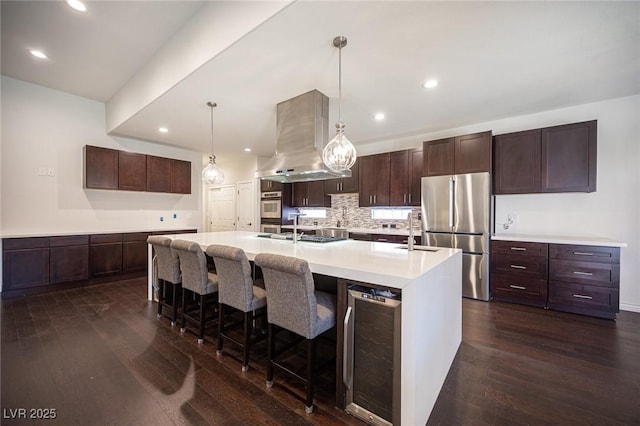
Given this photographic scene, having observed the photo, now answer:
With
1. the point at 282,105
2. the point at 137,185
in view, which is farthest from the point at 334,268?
the point at 137,185

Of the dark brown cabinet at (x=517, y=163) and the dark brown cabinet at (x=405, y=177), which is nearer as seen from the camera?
the dark brown cabinet at (x=517, y=163)

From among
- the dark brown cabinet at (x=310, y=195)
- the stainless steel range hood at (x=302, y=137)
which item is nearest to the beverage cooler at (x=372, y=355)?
the stainless steel range hood at (x=302, y=137)

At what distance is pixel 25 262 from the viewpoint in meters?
3.61

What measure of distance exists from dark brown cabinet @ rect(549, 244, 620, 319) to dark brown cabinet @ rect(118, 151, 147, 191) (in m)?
6.66

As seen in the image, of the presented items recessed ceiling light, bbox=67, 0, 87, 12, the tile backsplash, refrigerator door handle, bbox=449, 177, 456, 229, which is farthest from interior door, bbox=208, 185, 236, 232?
refrigerator door handle, bbox=449, 177, 456, 229

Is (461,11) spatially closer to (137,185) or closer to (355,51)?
(355,51)

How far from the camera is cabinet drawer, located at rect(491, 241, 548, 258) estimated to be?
326 cm

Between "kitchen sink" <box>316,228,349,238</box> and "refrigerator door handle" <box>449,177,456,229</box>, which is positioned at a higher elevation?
"refrigerator door handle" <box>449,177,456,229</box>

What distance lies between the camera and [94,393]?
1.72 meters

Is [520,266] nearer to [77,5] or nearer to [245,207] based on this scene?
[77,5]

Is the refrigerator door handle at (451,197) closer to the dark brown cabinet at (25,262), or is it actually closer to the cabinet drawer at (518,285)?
the cabinet drawer at (518,285)

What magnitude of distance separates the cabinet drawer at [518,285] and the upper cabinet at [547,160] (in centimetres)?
121

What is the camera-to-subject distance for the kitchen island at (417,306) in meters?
1.33

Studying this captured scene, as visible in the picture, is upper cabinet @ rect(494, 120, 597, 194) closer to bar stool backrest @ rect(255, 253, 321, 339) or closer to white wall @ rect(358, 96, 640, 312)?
white wall @ rect(358, 96, 640, 312)
